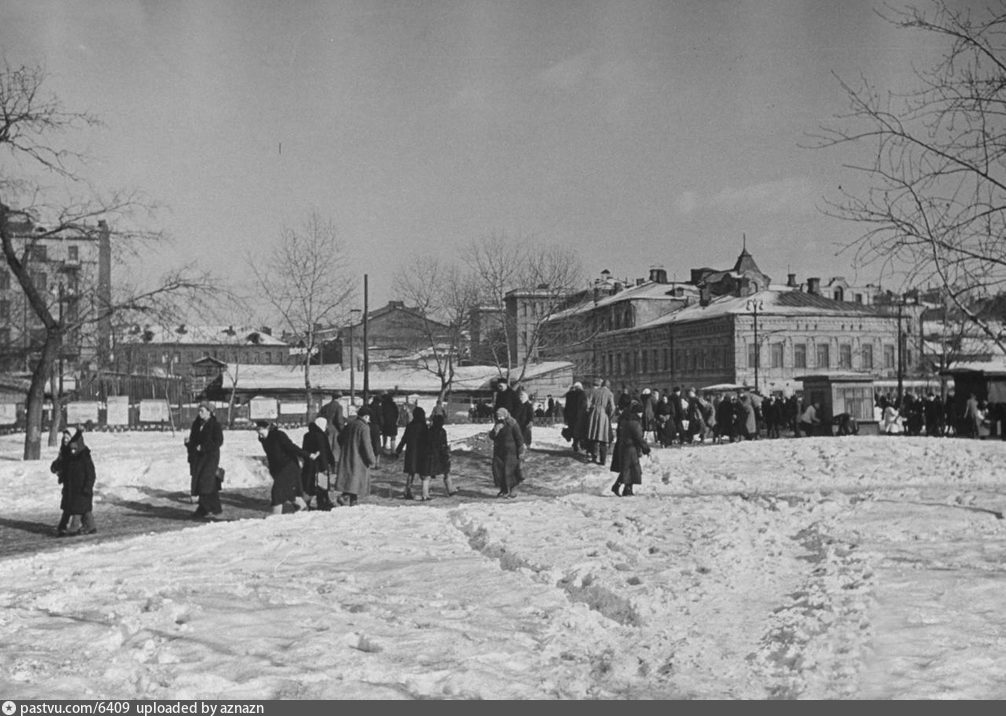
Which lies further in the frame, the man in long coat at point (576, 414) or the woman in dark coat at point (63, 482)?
the man in long coat at point (576, 414)

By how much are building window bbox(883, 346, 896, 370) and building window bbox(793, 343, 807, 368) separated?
227 inches

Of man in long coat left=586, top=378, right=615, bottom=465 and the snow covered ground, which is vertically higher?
man in long coat left=586, top=378, right=615, bottom=465

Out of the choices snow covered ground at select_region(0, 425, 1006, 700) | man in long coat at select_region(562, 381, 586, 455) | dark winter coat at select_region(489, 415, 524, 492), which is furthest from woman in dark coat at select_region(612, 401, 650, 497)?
man in long coat at select_region(562, 381, 586, 455)

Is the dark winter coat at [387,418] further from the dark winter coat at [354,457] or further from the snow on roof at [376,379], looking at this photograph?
the snow on roof at [376,379]

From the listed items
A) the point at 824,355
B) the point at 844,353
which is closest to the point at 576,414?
the point at 824,355

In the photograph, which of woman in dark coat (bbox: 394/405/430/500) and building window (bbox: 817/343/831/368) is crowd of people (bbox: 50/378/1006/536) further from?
building window (bbox: 817/343/831/368)

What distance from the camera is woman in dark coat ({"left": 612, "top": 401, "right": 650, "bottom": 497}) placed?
17750 mm

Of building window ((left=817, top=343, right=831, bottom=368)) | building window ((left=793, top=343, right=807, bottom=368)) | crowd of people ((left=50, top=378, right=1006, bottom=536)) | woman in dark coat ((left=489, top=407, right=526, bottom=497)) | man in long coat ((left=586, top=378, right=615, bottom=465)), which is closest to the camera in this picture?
crowd of people ((left=50, top=378, right=1006, bottom=536))

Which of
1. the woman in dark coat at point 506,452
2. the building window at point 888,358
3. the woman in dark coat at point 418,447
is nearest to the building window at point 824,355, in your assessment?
the building window at point 888,358

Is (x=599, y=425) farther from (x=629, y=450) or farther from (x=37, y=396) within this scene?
(x=37, y=396)

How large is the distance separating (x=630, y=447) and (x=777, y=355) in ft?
174

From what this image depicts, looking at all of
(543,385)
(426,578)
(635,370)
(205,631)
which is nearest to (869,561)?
(426,578)

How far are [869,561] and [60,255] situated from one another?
71.5 metres

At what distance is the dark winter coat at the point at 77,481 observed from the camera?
565 inches
